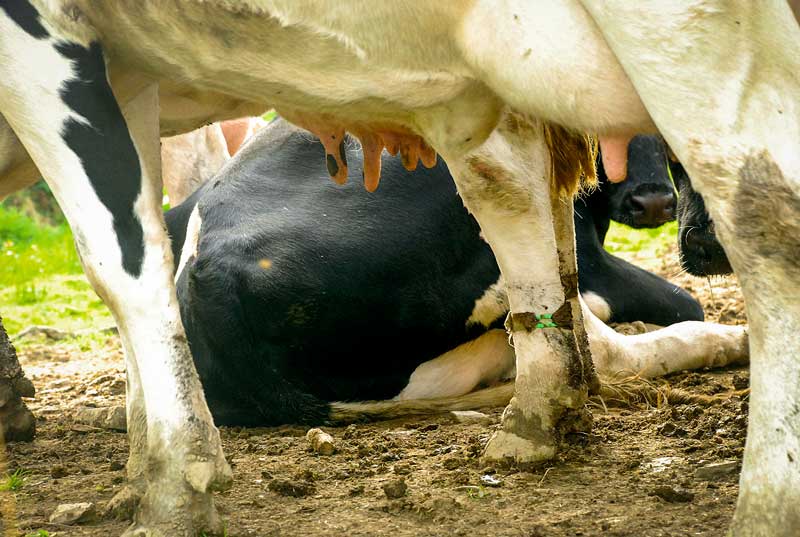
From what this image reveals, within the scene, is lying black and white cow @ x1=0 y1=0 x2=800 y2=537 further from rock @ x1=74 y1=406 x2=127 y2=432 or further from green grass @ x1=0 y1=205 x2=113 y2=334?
green grass @ x1=0 y1=205 x2=113 y2=334

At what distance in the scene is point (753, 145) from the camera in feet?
8.60

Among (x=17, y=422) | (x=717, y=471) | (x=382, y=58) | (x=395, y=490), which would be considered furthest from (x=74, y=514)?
(x=717, y=471)

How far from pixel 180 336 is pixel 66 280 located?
640cm

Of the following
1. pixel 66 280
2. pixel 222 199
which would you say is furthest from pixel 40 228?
pixel 222 199

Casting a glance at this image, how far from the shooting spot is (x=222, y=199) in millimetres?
4867

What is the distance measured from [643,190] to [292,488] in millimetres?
2556

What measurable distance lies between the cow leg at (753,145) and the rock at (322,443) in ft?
5.96

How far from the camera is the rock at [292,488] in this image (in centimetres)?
359

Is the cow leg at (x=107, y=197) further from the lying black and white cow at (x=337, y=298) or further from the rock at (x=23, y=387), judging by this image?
the rock at (x=23, y=387)

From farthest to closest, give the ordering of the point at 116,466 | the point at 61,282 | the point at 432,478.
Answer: the point at 61,282 → the point at 116,466 → the point at 432,478

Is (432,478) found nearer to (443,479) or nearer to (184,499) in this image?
(443,479)

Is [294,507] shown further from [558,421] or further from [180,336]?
[558,421]

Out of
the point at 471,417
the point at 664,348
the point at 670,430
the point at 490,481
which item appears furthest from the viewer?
the point at 664,348

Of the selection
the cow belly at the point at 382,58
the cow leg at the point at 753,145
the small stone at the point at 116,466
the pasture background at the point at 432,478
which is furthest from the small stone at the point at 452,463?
the cow leg at the point at 753,145
